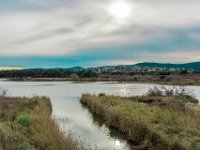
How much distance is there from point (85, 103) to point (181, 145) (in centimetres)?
2215

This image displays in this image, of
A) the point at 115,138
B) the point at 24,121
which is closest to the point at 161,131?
the point at 115,138

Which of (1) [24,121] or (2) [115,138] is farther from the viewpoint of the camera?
(2) [115,138]

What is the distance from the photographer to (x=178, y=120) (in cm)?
1349

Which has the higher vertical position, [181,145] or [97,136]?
[181,145]

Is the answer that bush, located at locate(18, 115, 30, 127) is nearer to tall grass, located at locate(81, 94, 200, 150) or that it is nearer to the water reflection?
the water reflection

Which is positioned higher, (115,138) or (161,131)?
(161,131)

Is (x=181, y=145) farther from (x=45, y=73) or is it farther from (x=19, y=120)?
(x=45, y=73)

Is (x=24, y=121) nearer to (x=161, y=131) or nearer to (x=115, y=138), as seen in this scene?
(x=115, y=138)

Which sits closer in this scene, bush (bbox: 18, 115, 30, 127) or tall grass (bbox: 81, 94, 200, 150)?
tall grass (bbox: 81, 94, 200, 150)

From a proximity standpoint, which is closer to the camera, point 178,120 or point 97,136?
point 178,120

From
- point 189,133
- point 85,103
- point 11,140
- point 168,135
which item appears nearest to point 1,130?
point 11,140

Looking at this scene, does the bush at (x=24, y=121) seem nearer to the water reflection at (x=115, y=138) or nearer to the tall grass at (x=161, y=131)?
the water reflection at (x=115, y=138)

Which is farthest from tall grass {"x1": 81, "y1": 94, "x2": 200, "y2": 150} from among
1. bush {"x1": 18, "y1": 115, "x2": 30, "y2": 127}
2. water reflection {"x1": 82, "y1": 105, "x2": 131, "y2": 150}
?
bush {"x1": 18, "y1": 115, "x2": 30, "y2": 127}

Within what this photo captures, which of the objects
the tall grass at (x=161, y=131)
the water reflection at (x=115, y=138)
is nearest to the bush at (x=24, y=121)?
the water reflection at (x=115, y=138)
